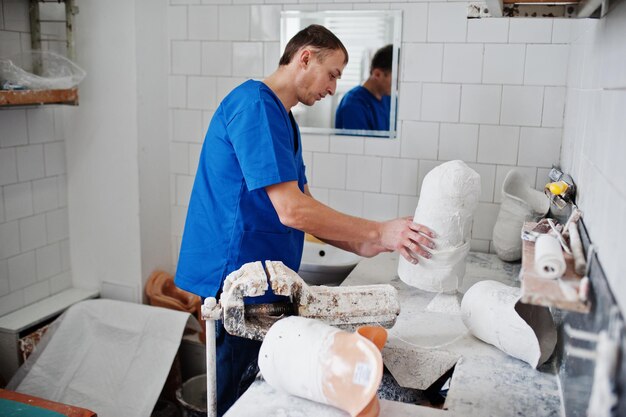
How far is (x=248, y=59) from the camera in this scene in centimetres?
320

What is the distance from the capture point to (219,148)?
2100mm

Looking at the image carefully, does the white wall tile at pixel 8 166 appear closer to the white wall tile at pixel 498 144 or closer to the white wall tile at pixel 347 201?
the white wall tile at pixel 347 201

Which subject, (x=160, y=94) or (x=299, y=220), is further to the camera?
(x=160, y=94)

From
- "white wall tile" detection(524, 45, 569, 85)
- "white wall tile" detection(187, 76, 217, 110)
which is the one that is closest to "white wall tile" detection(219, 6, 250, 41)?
"white wall tile" detection(187, 76, 217, 110)

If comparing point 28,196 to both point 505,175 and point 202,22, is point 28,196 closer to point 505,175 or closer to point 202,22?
point 202,22

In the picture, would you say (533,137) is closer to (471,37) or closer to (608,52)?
(471,37)

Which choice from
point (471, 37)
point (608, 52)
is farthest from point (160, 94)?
point (608, 52)

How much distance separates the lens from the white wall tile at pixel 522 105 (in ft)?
9.18

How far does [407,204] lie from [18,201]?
189 cm

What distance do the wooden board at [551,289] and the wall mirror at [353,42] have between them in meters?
Answer: 1.87

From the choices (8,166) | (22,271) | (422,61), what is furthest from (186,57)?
(22,271)

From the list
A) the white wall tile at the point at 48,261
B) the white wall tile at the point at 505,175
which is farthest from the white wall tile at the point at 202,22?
the white wall tile at the point at 505,175

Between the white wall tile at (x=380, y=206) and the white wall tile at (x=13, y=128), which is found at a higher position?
the white wall tile at (x=13, y=128)

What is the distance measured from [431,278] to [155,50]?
77.7 inches
